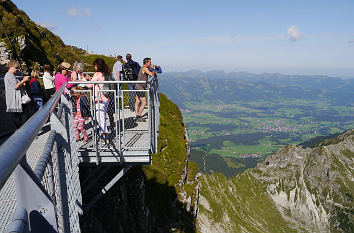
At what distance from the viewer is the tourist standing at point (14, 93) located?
344 inches

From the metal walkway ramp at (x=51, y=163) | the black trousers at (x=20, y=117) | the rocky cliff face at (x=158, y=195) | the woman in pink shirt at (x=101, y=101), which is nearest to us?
the metal walkway ramp at (x=51, y=163)

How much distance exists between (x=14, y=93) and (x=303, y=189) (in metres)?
174

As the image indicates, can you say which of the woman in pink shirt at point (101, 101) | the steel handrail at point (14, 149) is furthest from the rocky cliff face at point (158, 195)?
the steel handrail at point (14, 149)

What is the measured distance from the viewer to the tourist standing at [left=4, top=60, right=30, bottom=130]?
8.74 metres

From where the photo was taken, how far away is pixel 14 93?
9.16 meters

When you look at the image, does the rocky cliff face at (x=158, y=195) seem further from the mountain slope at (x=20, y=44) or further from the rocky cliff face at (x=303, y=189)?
the rocky cliff face at (x=303, y=189)

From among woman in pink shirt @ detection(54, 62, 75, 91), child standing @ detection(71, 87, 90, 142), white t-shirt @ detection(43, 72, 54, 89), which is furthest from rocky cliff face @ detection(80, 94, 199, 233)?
white t-shirt @ detection(43, 72, 54, 89)

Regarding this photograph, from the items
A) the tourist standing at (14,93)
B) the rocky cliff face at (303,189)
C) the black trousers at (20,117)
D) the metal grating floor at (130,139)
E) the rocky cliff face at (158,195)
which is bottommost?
the rocky cliff face at (303,189)

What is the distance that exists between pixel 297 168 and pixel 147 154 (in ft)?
576

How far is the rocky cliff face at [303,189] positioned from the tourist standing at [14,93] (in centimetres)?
11202

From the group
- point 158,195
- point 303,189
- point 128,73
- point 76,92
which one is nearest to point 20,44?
point 128,73

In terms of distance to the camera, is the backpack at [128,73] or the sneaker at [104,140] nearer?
the sneaker at [104,140]

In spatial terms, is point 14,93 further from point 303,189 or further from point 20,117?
point 303,189

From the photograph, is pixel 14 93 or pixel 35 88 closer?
pixel 14 93
